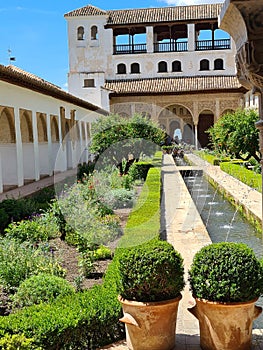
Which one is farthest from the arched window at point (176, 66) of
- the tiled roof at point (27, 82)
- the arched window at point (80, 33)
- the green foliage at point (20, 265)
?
the green foliage at point (20, 265)

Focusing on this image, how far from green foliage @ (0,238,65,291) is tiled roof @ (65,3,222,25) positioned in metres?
33.7

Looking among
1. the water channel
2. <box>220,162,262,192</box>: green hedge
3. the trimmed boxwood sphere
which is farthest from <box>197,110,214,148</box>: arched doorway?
the trimmed boxwood sphere

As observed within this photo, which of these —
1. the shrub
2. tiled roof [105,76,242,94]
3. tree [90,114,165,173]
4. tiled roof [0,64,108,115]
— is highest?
tiled roof [105,76,242,94]

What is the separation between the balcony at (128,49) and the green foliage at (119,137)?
67.8 ft

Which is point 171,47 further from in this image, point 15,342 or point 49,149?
point 15,342

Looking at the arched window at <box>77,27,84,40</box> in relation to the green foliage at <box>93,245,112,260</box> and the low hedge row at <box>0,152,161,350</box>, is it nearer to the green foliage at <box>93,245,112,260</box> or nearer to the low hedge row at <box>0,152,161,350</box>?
the green foliage at <box>93,245,112,260</box>

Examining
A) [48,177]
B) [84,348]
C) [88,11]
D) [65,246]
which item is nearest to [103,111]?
[88,11]

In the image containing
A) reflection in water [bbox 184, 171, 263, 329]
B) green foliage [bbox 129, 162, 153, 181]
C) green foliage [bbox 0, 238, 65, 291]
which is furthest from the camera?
green foliage [bbox 129, 162, 153, 181]

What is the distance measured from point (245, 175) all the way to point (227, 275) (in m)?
11.8

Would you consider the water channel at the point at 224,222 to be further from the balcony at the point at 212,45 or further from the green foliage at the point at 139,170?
the balcony at the point at 212,45

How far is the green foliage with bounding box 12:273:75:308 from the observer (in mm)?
4477

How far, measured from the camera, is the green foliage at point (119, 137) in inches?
688

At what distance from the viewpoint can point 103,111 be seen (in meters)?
31.6

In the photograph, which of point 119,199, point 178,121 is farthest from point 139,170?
point 178,121
